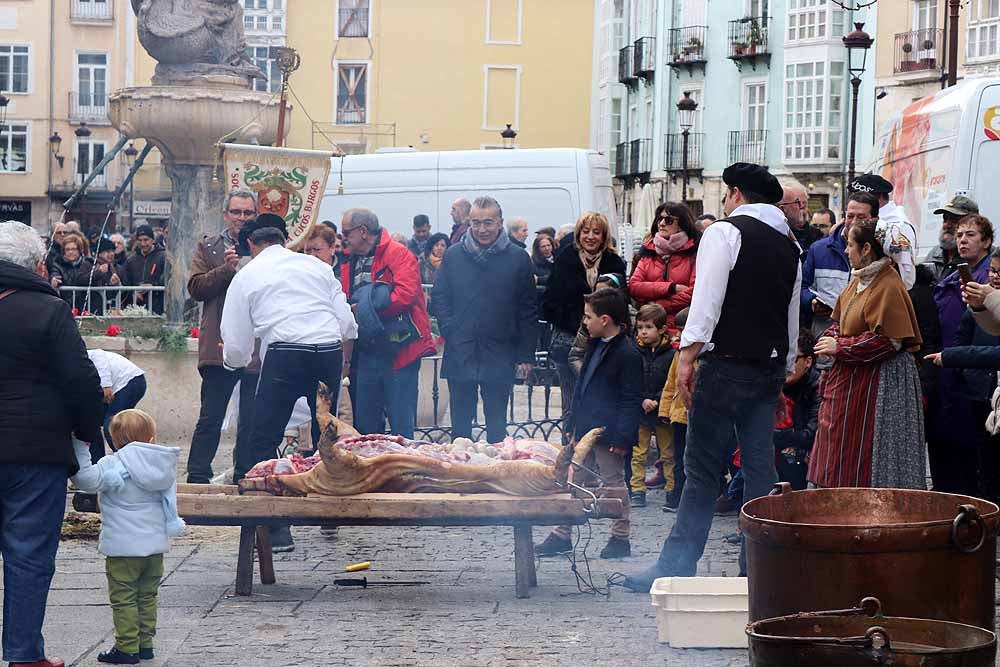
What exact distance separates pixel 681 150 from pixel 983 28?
11.4 metres

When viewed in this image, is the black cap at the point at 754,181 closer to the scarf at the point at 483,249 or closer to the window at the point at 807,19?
the scarf at the point at 483,249

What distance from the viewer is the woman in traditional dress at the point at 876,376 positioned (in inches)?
308

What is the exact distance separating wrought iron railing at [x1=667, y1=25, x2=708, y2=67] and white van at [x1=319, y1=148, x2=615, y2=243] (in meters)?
29.1

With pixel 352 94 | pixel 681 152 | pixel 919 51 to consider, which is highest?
pixel 919 51

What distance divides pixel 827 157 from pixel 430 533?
37.6 m

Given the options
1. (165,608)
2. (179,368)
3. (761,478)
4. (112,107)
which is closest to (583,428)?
(761,478)

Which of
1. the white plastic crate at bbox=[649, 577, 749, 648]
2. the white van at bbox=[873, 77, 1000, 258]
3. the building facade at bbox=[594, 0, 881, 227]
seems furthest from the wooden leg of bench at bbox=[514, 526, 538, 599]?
the building facade at bbox=[594, 0, 881, 227]

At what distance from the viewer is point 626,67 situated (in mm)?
53500

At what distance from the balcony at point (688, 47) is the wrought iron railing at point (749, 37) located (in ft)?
3.18

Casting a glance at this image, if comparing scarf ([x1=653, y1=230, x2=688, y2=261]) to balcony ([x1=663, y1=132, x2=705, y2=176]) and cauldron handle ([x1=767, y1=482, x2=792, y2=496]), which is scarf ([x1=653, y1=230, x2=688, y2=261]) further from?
balcony ([x1=663, y1=132, x2=705, y2=176])

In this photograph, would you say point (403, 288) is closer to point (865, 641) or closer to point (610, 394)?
point (610, 394)

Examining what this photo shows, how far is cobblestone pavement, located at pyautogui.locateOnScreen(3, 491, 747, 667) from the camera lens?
Answer: 6715 mm

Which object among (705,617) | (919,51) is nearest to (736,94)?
(919,51)

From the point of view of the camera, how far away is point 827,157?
150 feet
